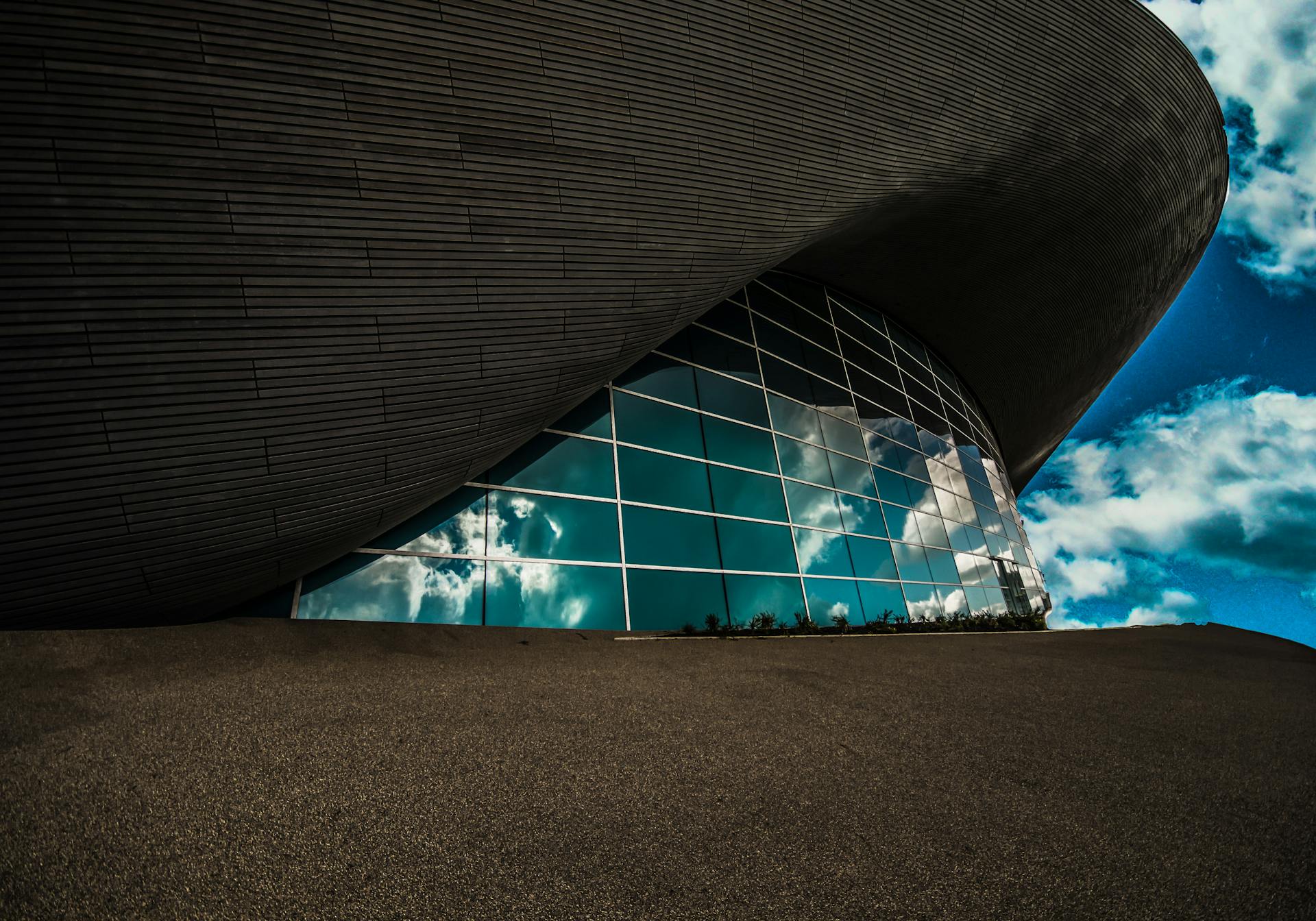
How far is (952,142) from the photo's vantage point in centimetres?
1236

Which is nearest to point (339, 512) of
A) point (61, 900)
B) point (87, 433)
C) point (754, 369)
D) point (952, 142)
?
point (87, 433)

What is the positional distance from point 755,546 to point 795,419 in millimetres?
3932

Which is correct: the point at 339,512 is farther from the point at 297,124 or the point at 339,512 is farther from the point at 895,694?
the point at 895,694

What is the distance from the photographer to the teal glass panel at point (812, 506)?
13117 millimetres

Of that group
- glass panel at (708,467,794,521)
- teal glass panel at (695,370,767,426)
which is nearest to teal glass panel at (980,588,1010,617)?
glass panel at (708,467,794,521)

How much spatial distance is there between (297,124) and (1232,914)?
28.0 feet

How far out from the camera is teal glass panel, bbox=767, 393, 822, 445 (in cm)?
1392

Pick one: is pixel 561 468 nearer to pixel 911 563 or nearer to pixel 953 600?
pixel 911 563

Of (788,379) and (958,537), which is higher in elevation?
(788,379)

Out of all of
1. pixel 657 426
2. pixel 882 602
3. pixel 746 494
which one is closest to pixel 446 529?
pixel 657 426

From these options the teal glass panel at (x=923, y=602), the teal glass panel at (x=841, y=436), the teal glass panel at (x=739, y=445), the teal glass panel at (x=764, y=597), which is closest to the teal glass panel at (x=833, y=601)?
the teal glass panel at (x=764, y=597)

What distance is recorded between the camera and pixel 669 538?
10688 mm

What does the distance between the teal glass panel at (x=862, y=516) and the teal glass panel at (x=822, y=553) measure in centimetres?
65

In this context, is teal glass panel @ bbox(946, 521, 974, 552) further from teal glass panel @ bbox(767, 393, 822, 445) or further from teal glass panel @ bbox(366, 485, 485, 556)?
teal glass panel @ bbox(366, 485, 485, 556)
